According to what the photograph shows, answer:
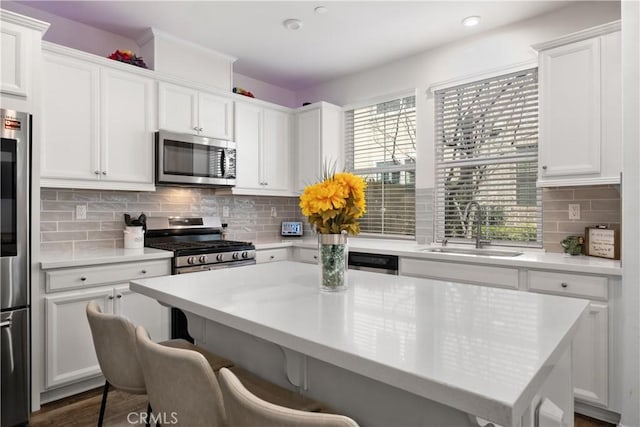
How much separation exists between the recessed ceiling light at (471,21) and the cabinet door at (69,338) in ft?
10.9

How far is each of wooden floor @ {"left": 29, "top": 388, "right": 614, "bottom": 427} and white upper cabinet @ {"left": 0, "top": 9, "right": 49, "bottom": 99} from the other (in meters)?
1.82

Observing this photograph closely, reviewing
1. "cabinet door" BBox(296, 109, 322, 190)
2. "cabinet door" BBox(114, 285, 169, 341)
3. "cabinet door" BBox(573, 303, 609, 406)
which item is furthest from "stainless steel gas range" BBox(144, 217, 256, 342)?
"cabinet door" BBox(573, 303, 609, 406)

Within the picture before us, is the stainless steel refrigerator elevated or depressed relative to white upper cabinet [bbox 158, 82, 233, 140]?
depressed

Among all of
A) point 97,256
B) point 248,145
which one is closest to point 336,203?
point 97,256

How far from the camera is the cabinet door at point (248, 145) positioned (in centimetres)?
386

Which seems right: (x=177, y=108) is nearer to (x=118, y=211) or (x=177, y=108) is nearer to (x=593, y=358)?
(x=118, y=211)

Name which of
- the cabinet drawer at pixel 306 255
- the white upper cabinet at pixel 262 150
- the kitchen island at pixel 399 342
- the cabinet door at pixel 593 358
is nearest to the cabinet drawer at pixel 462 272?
the cabinet door at pixel 593 358

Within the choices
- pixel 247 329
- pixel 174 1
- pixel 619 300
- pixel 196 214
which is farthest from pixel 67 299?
pixel 619 300

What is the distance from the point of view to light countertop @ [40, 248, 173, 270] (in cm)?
245

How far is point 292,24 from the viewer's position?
10.4 ft

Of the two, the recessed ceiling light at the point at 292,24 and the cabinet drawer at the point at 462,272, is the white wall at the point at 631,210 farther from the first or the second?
the recessed ceiling light at the point at 292,24

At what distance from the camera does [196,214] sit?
383cm

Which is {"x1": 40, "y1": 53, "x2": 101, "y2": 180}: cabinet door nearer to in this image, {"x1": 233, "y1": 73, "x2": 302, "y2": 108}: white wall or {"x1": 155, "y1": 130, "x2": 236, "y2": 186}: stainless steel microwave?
{"x1": 155, "y1": 130, "x2": 236, "y2": 186}: stainless steel microwave

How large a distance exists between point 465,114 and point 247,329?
301cm
